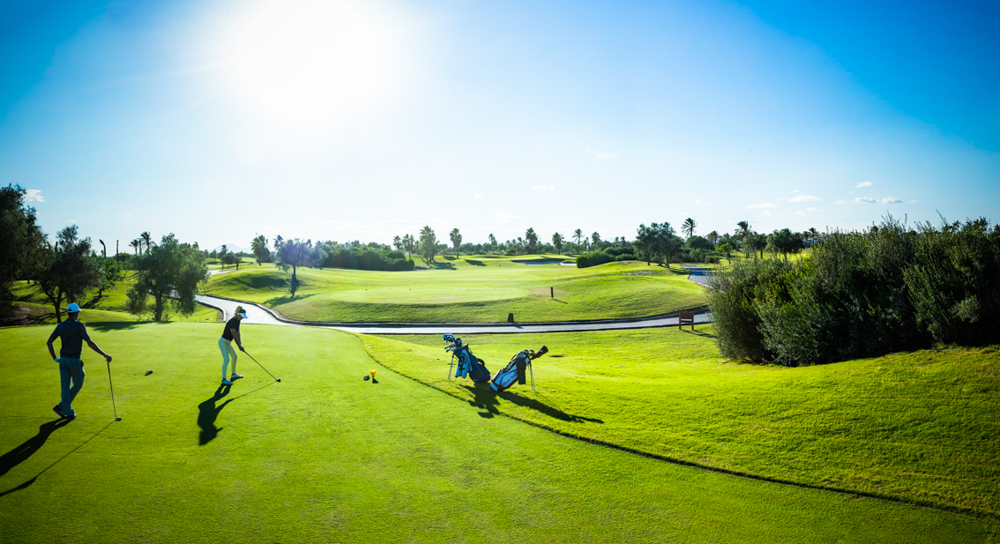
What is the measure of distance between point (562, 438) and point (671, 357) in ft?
55.2

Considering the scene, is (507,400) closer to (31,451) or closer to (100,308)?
(31,451)

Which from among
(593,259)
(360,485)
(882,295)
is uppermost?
(593,259)

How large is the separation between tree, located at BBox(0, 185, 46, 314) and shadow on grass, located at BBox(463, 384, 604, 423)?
4707 cm

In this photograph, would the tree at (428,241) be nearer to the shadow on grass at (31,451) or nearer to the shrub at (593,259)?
the shrub at (593,259)

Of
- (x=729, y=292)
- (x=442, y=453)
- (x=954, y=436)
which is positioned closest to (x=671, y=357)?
(x=729, y=292)

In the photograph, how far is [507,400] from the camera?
10336mm

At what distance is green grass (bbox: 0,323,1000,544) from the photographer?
5.09 meters

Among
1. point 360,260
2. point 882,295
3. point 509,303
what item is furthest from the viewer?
point 360,260

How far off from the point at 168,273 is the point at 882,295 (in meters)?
53.1

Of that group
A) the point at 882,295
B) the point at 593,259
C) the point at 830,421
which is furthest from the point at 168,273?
the point at 593,259

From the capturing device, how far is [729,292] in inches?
659

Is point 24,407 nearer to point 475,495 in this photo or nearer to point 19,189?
point 475,495

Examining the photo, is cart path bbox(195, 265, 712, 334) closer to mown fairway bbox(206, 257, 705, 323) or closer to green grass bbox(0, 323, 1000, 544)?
mown fairway bbox(206, 257, 705, 323)

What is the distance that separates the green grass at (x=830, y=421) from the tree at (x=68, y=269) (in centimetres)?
5154
